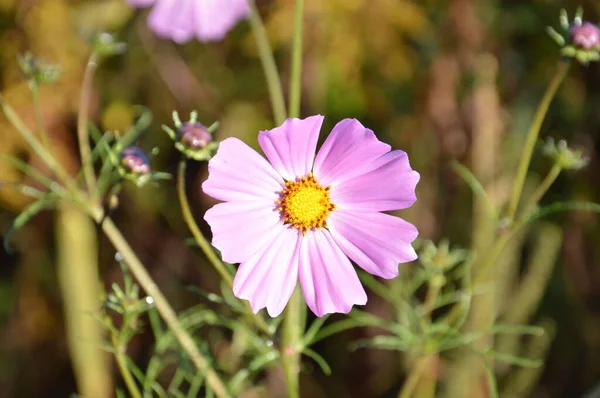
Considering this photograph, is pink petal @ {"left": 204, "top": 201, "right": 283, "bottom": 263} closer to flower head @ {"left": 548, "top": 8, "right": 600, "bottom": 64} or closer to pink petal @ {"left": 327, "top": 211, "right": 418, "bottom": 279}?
pink petal @ {"left": 327, "top": 211, "right": 418, "bottom": 279}

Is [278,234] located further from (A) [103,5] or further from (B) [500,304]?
(A) [103,5]

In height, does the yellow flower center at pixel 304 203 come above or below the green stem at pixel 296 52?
below

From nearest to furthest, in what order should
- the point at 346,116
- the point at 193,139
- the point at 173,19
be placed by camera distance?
1. the point at 193,139
2. the point at 173,19
3. the point at 346,116

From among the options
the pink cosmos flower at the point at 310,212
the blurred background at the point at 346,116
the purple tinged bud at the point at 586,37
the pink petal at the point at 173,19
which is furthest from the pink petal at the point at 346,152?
the blurred background at the point at 346,116

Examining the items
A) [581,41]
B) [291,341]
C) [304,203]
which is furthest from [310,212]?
[581,41]

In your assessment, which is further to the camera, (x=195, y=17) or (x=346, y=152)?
(x=195, y=17)

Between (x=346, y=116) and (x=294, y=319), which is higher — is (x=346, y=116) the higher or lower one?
the lower one

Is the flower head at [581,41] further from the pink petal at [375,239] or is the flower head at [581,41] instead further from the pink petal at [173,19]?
the pink petal at [173,19]

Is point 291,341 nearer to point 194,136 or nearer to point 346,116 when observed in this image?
point 194,136

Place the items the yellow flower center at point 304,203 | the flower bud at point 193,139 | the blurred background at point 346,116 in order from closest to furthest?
1. the flower bud at point 193,139
2. the yellow flower center at point 304,203
3. the blurred background at point 346,116
